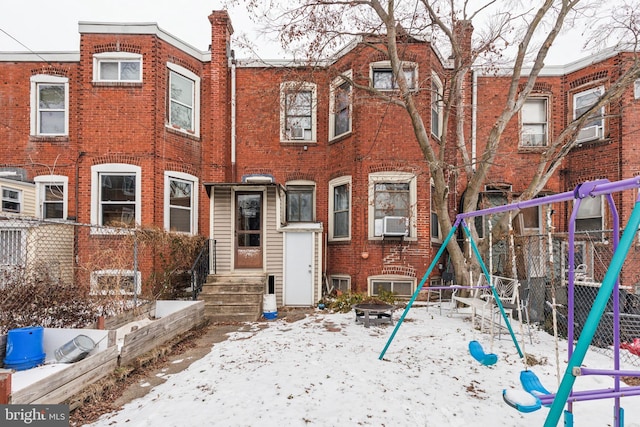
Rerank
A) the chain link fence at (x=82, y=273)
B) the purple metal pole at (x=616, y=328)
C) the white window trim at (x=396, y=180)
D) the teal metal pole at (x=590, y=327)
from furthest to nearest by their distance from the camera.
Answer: the white window trim at (x=396, y=180), the chain link fence at (x=82, y=273), the purple metal pole at (x=616, y=328), the teal metal pole at (x=590, y=327)

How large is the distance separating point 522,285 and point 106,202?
468 inches

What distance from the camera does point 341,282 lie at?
10.2 metres

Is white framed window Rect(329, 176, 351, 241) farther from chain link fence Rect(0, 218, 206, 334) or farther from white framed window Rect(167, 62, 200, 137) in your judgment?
white framed window Rect(167, 62, 200, 137)

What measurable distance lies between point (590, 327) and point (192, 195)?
10.8 m

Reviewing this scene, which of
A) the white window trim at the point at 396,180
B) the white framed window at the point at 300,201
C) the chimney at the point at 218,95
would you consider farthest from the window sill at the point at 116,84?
the white window trim at the point at 396,180

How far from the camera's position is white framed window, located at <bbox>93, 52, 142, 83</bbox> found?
9734 millimetres

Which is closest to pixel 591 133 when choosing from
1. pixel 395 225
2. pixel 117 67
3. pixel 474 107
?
pixel 474 107

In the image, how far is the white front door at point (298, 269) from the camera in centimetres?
931

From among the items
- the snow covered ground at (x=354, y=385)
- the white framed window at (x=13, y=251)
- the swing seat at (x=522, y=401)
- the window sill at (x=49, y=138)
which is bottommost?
the snow covered ground at (x=354, y=385)

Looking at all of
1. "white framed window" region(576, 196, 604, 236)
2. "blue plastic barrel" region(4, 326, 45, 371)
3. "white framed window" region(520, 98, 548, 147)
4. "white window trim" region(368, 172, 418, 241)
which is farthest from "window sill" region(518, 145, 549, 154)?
"blue plastic barrel" region(4, 326, 45, 371)

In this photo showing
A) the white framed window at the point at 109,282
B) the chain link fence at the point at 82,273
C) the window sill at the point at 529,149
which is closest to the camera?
the chain link fence at the point at 82,273

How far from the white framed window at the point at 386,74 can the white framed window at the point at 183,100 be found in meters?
6.06

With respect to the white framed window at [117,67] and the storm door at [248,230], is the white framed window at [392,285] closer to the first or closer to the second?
the storm door at [248,230]

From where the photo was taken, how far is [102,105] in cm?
971
